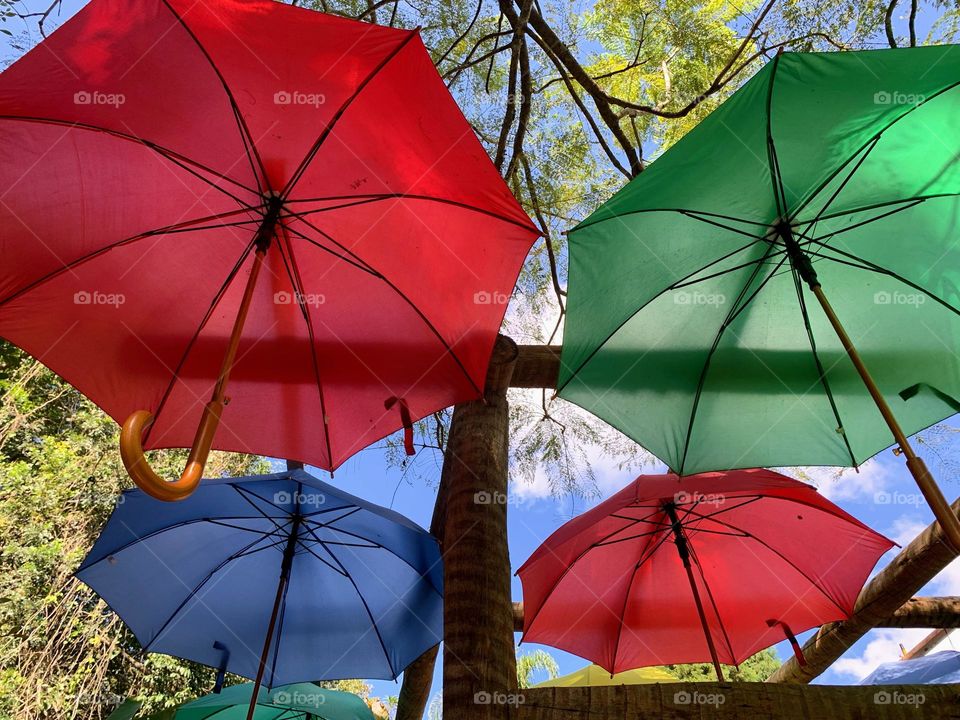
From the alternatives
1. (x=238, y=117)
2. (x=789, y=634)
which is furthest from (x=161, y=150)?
(x=789, y=634)

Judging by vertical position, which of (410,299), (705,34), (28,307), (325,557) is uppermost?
(705,34)

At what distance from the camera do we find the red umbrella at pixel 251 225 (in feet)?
6.85

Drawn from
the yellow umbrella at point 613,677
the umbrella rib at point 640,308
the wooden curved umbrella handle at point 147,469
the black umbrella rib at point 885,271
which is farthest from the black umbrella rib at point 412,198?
the yellow umbrella at point 613,677

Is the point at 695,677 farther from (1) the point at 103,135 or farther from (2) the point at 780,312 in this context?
(1) the point at 103,135

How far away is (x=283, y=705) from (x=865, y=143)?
384cm

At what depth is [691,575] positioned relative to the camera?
3.52 metres

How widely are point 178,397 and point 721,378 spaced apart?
2.29m

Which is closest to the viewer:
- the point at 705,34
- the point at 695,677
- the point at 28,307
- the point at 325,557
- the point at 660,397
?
the point at 28,307

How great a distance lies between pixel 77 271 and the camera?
2461 mm

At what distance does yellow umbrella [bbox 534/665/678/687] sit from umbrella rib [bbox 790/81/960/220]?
300 centimetres

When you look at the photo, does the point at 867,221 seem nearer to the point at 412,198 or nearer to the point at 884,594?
the point at 412,198

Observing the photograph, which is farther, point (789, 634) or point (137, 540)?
point (789, 634)

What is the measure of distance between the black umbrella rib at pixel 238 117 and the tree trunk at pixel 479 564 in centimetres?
151

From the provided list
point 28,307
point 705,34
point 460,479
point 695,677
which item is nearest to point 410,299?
point 460,479
